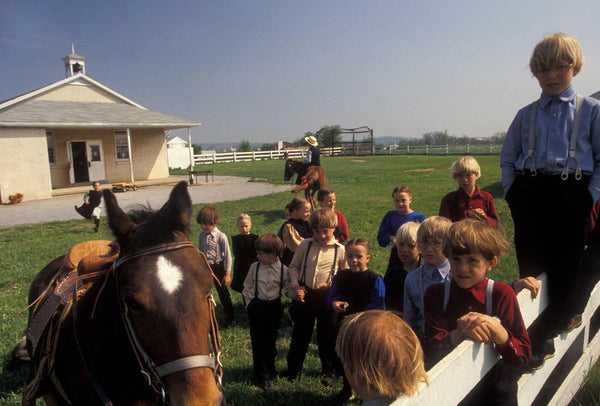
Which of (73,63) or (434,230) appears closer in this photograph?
(434,230)

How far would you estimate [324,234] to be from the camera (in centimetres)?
378

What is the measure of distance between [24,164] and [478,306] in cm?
2044

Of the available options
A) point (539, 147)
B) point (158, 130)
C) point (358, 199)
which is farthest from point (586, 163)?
point (158, 130)

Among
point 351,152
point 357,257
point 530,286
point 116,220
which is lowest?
point 357,257

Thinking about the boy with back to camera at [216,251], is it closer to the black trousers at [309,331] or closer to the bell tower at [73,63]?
the black trousers at [309,331]

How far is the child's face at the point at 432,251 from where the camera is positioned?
110 inches

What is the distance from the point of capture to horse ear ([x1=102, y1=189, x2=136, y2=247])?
200 cm

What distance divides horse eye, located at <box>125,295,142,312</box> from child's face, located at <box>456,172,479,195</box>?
11.3 feet

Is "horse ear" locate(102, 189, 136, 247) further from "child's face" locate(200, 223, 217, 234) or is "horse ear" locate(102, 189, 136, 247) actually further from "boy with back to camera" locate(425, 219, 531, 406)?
"child's face" locate(200, 223, 217, 234)

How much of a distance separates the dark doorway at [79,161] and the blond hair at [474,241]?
23.9 metres

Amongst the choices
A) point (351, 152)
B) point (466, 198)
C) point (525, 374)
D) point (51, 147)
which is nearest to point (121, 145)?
point (51, 147)

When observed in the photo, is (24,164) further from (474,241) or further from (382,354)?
(382,354)

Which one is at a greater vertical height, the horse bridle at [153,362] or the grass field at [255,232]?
the horse bridle at [153,362]

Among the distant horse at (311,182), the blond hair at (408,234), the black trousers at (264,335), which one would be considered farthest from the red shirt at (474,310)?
the distant horse at (311,182)
